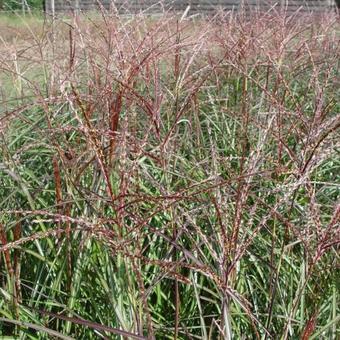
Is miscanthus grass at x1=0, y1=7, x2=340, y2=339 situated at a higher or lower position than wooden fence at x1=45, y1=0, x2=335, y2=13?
lower

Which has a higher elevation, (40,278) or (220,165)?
(220,165)

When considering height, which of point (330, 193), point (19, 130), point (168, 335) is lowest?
point (168, 335)

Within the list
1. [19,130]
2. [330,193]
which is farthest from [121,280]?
[19,130]

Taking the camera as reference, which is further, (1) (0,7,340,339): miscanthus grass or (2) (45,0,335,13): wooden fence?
(2) (45,0,335,13): wooden fence

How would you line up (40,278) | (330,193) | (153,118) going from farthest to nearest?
(330,193) < (40,278) < (153,118)

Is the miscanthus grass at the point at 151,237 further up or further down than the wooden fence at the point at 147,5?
further down

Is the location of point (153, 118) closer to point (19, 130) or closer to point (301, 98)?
point (19, 130)

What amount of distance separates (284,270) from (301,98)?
143 cm

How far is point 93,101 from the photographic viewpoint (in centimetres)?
188

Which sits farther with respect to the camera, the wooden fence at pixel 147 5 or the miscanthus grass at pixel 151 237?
the wooden fence at pixel 147 5

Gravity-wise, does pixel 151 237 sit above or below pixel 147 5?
below

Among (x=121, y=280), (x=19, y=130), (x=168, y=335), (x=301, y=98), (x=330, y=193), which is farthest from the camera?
(x=301, y=98)

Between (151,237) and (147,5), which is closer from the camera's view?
(151,237)

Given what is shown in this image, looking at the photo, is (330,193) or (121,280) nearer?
(121,280)
